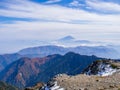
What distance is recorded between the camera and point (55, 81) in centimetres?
→ 6738

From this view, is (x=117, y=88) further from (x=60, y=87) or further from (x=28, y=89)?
(x=28, y=89)

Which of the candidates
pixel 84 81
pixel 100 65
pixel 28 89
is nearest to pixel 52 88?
pixel 84 81

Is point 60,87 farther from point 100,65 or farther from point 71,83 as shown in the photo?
point 100,65

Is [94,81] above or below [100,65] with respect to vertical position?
above

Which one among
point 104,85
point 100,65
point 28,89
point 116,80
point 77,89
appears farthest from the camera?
point 100,65

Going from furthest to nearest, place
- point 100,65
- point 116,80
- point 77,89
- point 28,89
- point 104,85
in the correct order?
point 100,65
point 28,89
point 116,80
point 104,85
point 77,89

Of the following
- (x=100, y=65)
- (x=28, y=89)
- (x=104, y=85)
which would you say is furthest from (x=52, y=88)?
(x=100, y=65)

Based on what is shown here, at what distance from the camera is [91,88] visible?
5716cm

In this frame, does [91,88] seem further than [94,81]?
No

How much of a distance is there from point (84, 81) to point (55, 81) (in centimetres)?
782

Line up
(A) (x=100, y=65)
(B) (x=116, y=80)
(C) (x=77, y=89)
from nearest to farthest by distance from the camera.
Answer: (C) (x=77, y=89) → (B) (x=116, y=80) → (A) (x=100, y=65)

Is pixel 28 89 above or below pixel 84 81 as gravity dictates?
below

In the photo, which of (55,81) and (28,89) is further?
(28,89)

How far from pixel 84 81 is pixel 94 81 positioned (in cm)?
228
